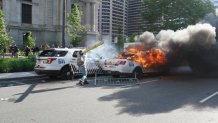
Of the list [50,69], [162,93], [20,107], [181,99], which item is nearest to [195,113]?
[181,99]

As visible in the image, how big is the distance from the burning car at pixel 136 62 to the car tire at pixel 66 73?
1809 millimetres

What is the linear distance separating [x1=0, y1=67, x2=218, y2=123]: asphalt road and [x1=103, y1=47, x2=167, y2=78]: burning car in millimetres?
2276

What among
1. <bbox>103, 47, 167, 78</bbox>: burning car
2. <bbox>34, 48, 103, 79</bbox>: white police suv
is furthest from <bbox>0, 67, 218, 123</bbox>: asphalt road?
Answer: <bbox>34, 48, 103, 79</bbox>: white police suv

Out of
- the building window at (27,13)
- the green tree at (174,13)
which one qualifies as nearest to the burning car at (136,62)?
the green tree at (174,13)

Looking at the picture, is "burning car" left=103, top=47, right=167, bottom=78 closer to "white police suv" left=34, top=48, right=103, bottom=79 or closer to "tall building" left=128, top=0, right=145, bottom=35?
"white police suv" left=34, top=48, right=103, bottom=79

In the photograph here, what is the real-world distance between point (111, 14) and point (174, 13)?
156 feet

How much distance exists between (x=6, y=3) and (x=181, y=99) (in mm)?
42220

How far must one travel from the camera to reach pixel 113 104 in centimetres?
951

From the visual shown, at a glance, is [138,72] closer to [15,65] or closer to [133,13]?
[15,65]

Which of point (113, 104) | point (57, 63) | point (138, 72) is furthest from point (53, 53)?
point (113, 104)

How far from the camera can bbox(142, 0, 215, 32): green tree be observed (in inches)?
1957

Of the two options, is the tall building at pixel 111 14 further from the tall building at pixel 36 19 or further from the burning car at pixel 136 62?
the burning car at pixel 136 62

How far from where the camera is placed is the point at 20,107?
880 cm

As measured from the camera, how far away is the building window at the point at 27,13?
51.5 meters
